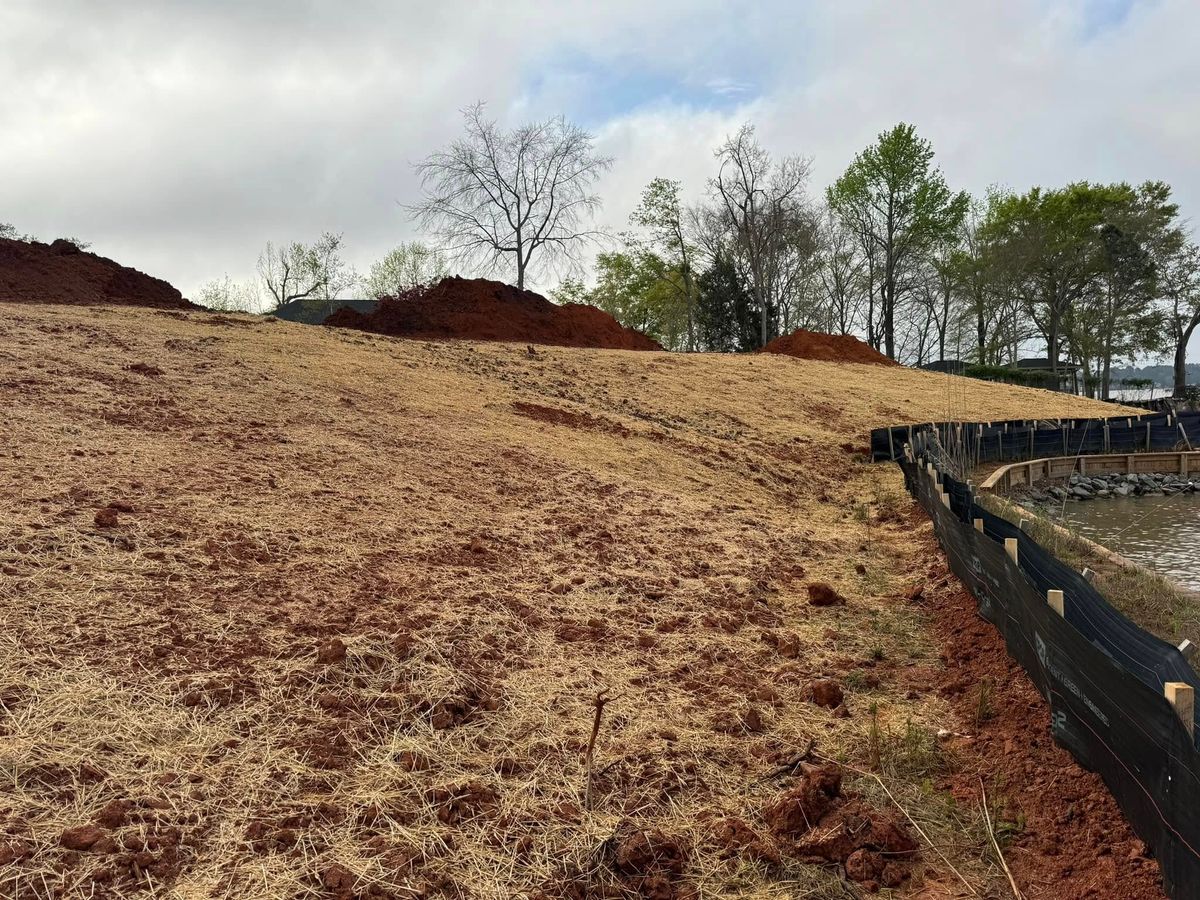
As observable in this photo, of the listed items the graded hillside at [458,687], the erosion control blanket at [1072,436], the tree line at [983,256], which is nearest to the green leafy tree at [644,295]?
the tree line at [983,256]

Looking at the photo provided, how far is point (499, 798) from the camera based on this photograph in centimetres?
323

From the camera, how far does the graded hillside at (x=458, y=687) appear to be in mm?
2852

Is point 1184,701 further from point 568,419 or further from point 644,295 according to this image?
point 644,295

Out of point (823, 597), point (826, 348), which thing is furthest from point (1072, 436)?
point (823, 597)

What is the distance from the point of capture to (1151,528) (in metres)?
11.2

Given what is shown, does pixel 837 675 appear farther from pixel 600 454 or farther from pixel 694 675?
pixel 600 454

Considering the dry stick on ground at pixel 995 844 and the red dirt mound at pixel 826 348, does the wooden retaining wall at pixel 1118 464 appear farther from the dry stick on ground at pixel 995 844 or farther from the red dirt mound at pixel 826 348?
the dry stick on ground at pixel 995 844

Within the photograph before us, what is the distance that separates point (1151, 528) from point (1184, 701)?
10657mm

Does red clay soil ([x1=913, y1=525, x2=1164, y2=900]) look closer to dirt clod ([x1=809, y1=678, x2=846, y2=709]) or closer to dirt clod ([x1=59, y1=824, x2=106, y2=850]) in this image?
dirt clod ([x1=809, y1=678, x2=846, y2=709])

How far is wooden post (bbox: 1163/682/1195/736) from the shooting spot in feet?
7.80

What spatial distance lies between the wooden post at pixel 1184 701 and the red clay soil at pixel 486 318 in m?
18.1

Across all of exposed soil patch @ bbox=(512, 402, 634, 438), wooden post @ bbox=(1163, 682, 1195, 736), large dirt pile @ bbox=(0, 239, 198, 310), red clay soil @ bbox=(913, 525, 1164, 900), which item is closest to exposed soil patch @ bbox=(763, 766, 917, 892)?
red clay soil @ bbox=(913, 525, 1164, 900)

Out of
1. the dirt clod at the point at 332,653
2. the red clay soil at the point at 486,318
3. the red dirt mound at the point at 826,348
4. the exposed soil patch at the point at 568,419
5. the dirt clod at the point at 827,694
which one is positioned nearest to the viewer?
the dirt clod at the point at 332,653

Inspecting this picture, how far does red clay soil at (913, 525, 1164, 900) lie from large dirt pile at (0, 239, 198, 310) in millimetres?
15744
